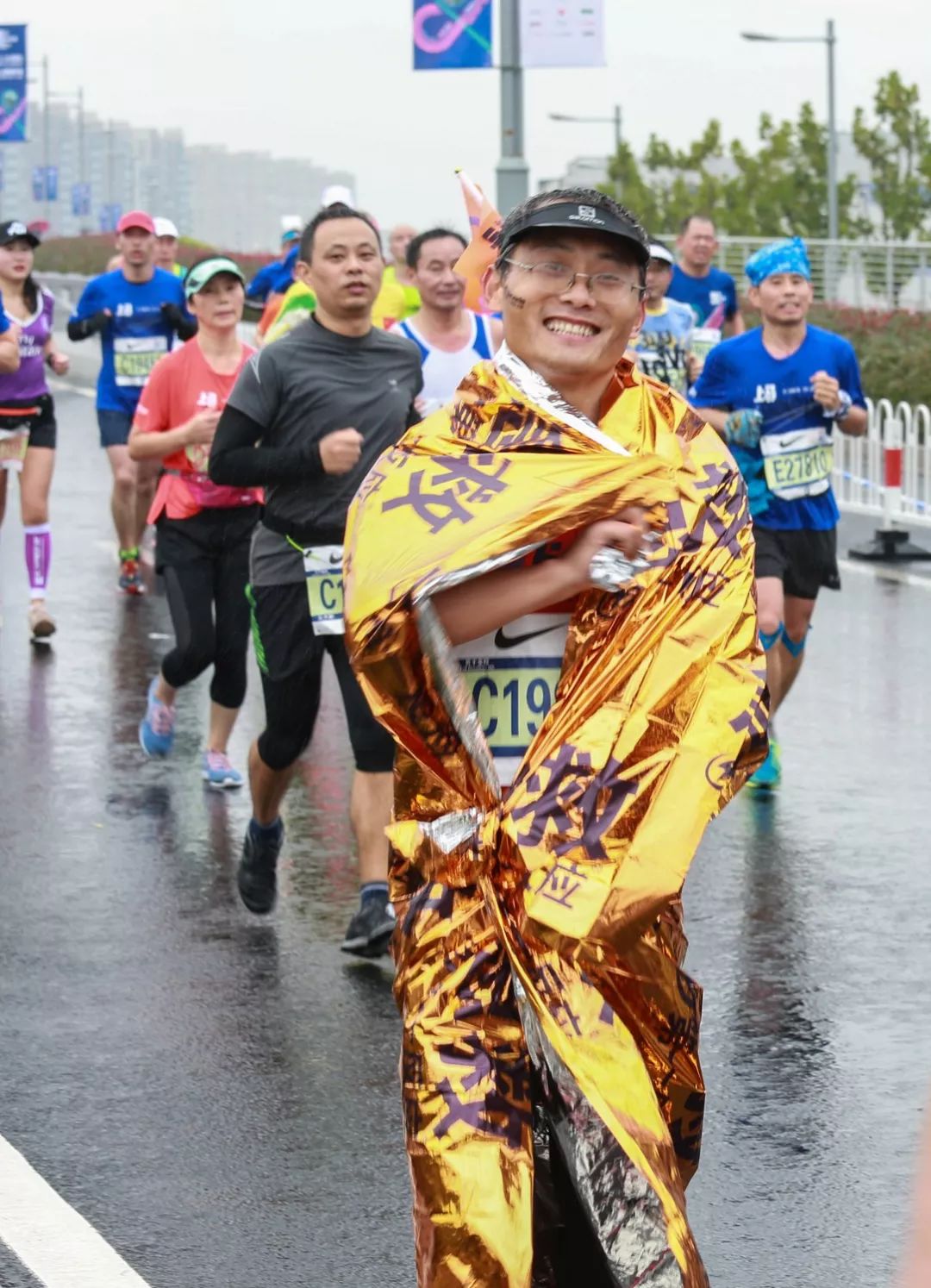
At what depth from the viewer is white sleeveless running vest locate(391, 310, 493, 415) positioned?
8617 mm

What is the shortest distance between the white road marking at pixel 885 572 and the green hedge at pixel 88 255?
31809 millimetres

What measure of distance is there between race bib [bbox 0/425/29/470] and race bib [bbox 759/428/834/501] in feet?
15.8

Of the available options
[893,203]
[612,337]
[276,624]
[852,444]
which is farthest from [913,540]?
[893,203]

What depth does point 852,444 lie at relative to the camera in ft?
57.7

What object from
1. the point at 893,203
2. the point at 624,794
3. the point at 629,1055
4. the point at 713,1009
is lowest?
the point at 713,1009

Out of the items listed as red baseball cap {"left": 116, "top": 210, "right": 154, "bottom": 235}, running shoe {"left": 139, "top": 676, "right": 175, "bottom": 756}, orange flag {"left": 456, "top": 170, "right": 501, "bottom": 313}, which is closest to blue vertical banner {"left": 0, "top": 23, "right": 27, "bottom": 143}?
red baseball cap {"left": 116, "top": 210, "right": 154, "bottom": 235}

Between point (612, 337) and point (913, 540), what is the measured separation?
1234cm

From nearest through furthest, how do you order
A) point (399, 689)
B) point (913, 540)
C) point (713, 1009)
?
point (399, 689)
point (713, 1009)
point (913, 540)

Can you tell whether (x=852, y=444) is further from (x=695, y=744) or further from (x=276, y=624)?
(x=695, y=744)

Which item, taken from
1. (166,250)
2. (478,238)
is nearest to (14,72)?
(166,250)

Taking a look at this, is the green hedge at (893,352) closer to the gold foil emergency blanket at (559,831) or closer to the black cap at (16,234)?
the black cap at (16,234)

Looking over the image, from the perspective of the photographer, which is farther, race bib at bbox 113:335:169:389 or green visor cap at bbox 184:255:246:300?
race bib at bbox 113:335:169:389

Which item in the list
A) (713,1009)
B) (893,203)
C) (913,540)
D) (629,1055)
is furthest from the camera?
(893,203)

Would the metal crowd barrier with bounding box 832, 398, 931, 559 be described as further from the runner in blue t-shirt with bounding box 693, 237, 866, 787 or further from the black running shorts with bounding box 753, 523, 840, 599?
the black running shorts with bounding box 753, 523, 840, 599
